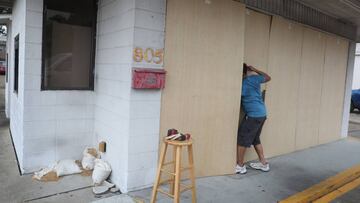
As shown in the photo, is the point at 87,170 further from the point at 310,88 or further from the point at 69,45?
the point at 310,88

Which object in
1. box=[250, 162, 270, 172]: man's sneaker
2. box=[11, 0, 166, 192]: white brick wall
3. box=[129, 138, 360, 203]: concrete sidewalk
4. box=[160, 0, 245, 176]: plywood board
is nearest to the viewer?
box=[11, 0, 166, 192]: white brick wall

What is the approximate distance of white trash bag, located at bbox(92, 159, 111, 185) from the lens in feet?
12.5

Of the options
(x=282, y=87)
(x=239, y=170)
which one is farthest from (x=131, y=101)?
(x=282, y=87)

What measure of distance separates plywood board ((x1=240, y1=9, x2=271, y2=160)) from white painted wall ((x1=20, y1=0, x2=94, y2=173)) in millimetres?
2431

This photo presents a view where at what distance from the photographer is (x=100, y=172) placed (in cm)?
384

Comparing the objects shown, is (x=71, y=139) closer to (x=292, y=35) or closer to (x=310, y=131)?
(x=292, y=35)

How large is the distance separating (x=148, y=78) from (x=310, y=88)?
411 centimetres

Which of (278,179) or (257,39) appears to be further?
(257,39)

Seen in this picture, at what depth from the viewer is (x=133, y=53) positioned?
3.52 m

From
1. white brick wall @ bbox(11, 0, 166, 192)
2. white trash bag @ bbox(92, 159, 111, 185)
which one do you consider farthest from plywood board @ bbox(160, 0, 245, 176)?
white trash bag @ bbox(92, 159, 111, 185)

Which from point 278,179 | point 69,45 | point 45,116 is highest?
point 69,45

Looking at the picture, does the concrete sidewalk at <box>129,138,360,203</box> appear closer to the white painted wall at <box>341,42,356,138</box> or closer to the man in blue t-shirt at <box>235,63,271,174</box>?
the man in blue t-shirt at <box>235,63,271,174</box>

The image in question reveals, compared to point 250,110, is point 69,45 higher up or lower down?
higher up

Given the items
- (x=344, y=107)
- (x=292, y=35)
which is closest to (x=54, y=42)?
(x=292, y=35)
